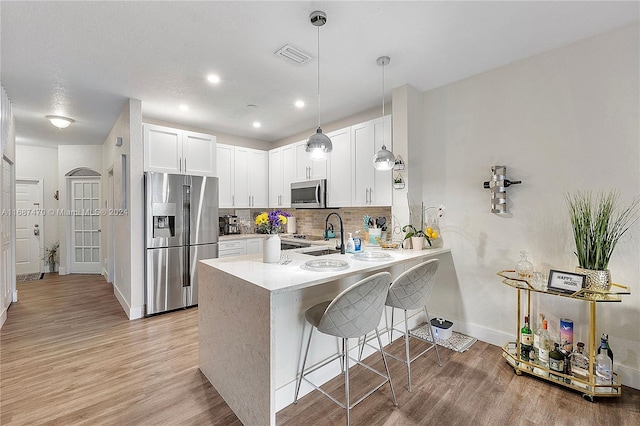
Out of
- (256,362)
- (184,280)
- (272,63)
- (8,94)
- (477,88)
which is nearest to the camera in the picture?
(256,362)

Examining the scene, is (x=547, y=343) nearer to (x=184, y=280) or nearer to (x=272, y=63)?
(x=272, y=63)

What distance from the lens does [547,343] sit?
230 centimetres

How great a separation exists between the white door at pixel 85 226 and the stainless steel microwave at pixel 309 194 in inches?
178

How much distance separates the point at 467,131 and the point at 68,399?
4069 millimetres

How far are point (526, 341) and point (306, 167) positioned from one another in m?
3.34

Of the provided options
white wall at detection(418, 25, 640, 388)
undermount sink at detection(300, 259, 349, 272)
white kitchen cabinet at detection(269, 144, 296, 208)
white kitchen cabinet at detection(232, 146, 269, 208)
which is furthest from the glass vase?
white kitchen cabinet at detection(232, 146, 269, 208)

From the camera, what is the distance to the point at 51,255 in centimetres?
598

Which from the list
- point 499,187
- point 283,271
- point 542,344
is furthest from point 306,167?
point 542,344

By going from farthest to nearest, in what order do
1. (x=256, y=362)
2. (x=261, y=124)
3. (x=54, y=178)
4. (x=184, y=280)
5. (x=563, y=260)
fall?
(x=54, y=178) → (x=261, y=124) → (x=184, y=280) → (x=563, y=260) → (x=256, y=362)

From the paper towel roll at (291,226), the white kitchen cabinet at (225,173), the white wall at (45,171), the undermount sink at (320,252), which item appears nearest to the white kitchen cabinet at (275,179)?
the paper towel roll at (291,226)

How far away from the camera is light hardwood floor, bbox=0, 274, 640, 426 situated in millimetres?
1838

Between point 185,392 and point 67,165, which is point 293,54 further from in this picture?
point 67,165

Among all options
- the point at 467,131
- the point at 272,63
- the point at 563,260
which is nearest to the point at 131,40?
the point at 272,63

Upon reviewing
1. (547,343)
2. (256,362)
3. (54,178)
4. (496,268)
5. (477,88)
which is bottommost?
→ (547,343)
